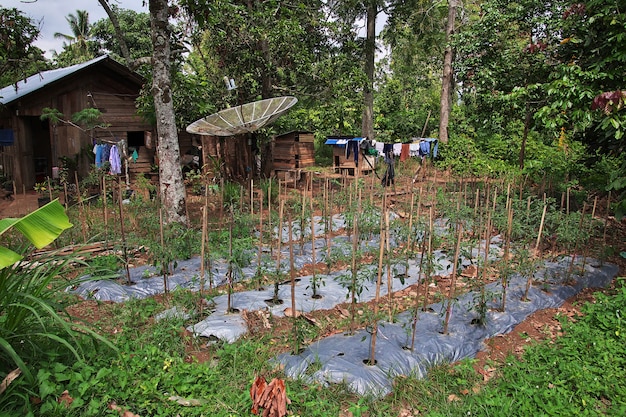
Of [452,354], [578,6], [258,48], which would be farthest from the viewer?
[258,48]

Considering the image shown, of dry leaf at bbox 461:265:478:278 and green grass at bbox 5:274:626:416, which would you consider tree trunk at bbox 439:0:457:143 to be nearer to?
dry leaf at bbox 461:265:478:278

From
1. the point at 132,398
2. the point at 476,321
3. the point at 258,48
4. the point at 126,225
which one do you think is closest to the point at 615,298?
the point at 476,321

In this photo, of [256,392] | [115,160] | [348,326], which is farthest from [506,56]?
[115,160]

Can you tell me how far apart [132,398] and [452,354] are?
2.56 metres

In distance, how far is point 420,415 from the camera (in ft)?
9.68

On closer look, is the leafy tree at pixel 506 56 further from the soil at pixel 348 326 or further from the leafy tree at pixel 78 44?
the leafy tree at pixel 78 44

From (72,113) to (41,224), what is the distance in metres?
11.0

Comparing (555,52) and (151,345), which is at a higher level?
(555,52)

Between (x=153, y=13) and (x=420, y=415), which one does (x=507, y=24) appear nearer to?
(x=153, y=13)

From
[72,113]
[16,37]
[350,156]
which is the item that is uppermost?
[16,37]

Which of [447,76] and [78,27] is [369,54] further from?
[78,27]

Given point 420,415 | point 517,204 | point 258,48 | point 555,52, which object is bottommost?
point 420,415

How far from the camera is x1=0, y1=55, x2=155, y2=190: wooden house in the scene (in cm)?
1141

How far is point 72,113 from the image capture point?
1191 centimetres
